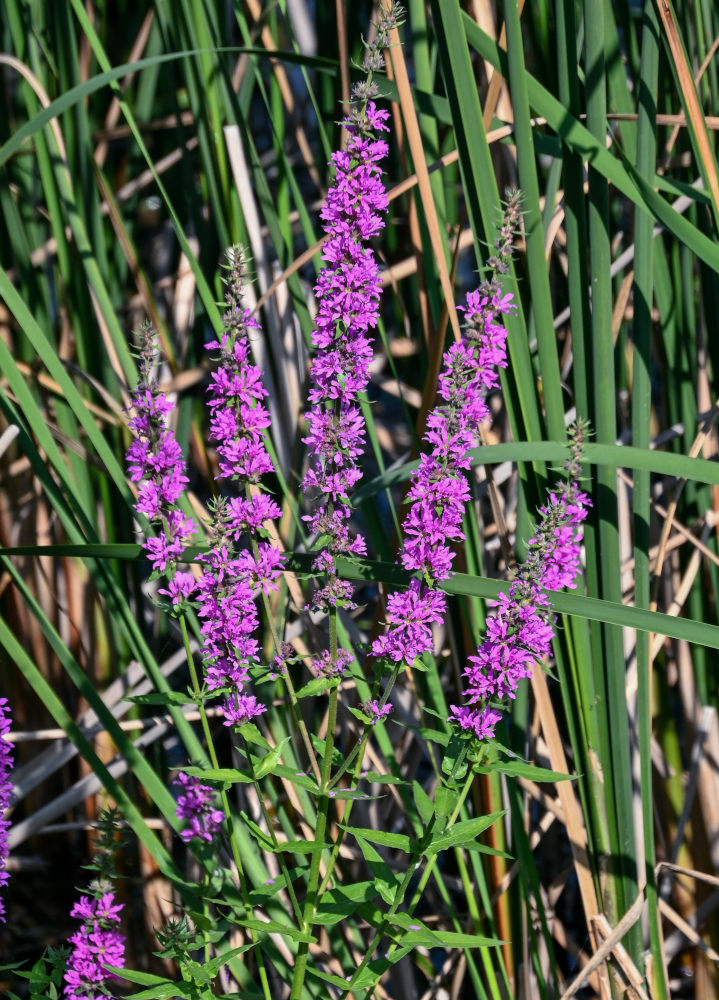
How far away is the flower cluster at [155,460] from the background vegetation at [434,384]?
8.5 inches

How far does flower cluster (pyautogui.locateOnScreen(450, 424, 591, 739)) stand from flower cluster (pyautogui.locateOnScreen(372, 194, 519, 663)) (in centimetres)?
8

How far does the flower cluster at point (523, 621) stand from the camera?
4.15 feet

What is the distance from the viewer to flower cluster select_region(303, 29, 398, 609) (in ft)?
4.08

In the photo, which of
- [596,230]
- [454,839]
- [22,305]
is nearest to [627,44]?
[596,230]

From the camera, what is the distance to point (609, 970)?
177 centimetres

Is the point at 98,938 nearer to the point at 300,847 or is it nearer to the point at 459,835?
the point at 300,847

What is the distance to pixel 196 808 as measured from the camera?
64.7 inches

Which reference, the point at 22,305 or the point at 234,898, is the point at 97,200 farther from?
the point at 234,898

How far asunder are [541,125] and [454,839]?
139 centimetres

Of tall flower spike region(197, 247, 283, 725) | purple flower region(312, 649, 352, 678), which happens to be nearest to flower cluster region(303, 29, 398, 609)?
tall flower spike region(197, 247, 283, 725)

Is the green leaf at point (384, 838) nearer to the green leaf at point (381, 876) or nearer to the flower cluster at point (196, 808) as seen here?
the green leaf at point (381, 876)

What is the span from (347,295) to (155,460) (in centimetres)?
34

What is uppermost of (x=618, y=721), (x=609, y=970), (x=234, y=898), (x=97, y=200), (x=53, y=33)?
(x=53, y=33)

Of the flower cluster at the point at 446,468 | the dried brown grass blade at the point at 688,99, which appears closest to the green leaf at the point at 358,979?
the flower cluster at the point at 446,468
